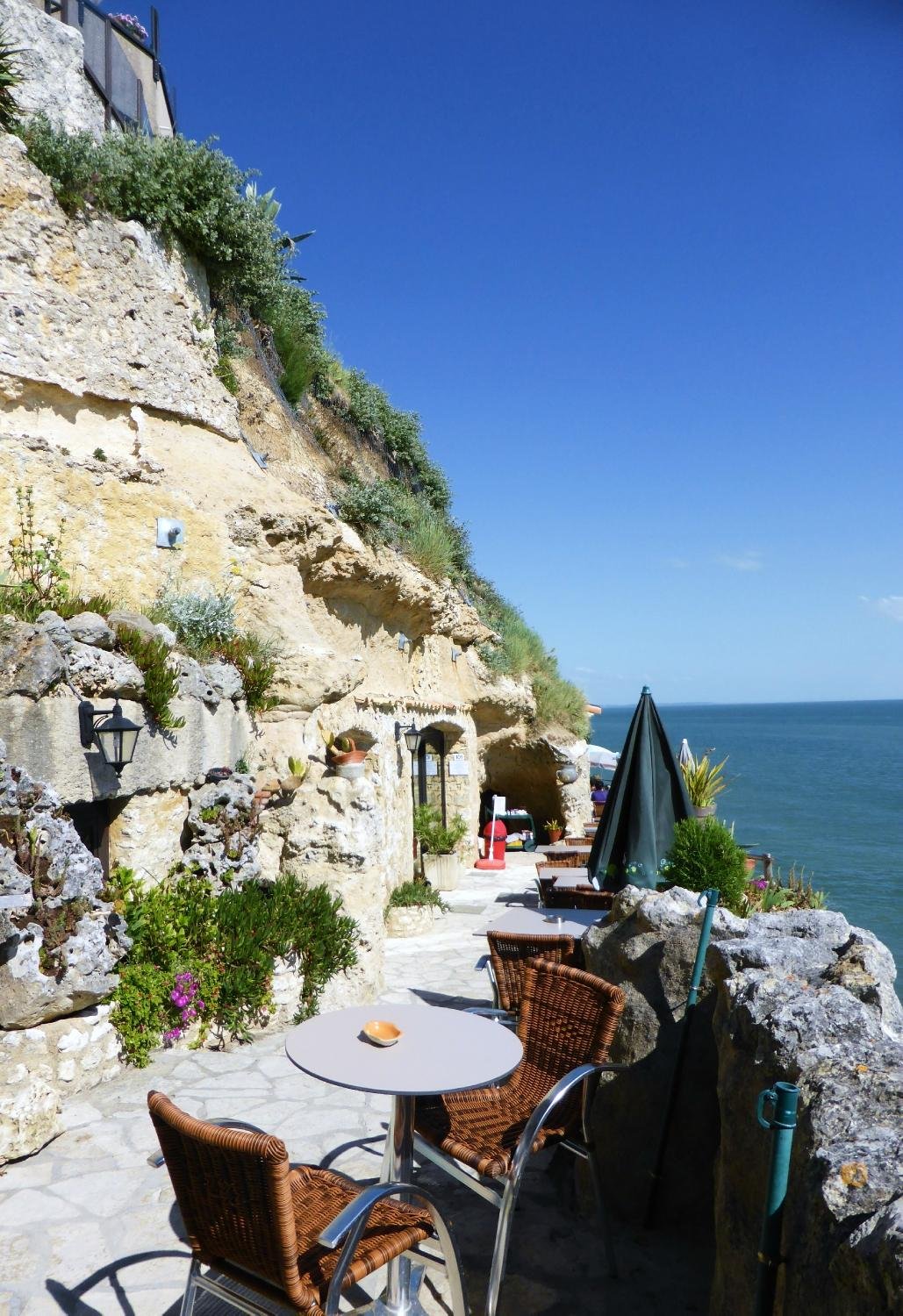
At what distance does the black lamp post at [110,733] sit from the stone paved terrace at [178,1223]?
6.16ft

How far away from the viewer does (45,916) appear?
15.7 feet

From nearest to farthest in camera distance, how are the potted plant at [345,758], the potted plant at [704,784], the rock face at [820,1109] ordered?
1. the rock face at [820,1109]
2. the potted plant at [345,758]
3. the potted plant at [704,784]

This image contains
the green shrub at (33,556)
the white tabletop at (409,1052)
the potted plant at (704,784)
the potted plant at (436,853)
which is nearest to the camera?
the white tabletop at (409,1052)

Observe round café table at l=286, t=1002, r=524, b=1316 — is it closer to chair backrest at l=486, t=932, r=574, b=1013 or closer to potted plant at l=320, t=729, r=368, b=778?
chair backrest at l=486, t=932, r=574, b=1013

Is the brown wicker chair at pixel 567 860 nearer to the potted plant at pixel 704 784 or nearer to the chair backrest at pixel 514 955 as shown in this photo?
the potted plant at pixel 704 784

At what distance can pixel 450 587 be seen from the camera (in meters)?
13.7

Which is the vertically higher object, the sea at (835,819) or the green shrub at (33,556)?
the green shrub at (33,556)

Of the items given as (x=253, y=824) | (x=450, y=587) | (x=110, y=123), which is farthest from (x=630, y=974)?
(x=110, y=123)

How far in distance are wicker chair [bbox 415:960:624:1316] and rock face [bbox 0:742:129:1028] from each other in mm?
2215

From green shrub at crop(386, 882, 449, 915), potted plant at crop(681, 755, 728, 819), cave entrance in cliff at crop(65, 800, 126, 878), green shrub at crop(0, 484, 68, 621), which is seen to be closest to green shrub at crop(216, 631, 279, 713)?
green shrub at crop(0, 484, 68, 621)

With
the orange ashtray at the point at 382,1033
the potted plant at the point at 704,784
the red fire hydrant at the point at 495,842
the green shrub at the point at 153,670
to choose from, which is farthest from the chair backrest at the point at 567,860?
the orange ashtray at the point at 382,1033

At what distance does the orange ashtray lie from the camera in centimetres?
326

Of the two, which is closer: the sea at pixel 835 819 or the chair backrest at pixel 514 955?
the chair backrest at pixel 514 955

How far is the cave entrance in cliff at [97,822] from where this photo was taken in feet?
18.9
